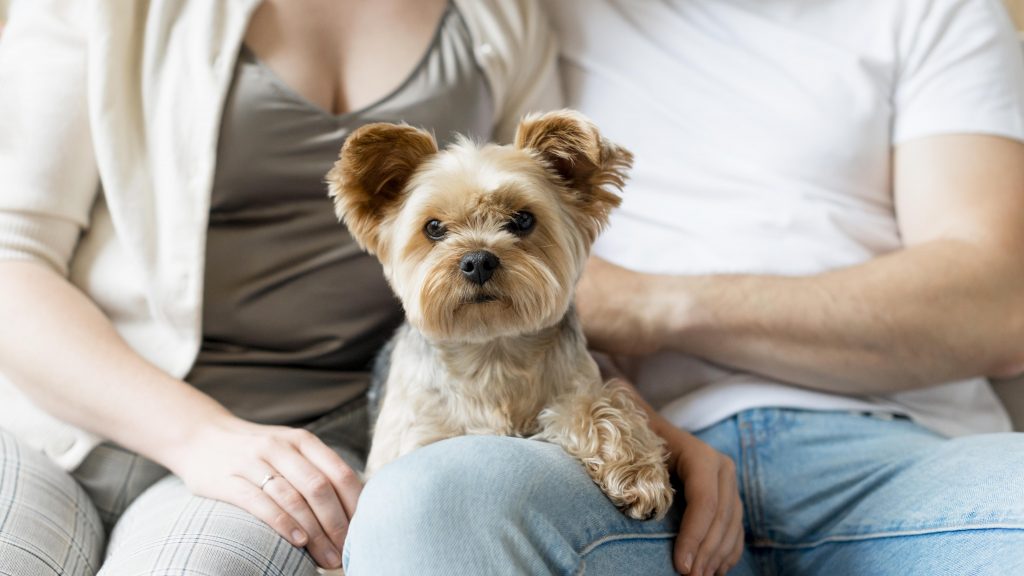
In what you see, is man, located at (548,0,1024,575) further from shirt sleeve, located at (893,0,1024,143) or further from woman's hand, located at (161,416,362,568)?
woman's hand, located at (161,416,362,568)

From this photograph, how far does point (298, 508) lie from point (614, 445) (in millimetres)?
451

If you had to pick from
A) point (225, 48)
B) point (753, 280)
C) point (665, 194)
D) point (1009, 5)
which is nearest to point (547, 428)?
point (753, 280)

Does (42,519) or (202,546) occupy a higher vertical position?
(202,546)

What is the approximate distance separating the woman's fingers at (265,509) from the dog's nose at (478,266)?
0.43 m

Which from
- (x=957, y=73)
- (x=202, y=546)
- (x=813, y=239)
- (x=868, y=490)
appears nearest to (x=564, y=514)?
(x=202, y=546)

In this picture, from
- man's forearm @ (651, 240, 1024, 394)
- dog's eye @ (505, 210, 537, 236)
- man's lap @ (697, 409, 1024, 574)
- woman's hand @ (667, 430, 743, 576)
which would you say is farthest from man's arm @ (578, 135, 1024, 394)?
dog's eye @ (505, 210, 537, 236)

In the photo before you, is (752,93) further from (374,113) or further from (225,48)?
(225,48)

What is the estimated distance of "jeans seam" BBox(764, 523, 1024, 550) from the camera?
3.85ft

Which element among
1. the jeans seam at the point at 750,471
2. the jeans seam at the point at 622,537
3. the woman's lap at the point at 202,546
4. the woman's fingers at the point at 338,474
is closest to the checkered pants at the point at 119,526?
the woman's lap at the point at 202,546

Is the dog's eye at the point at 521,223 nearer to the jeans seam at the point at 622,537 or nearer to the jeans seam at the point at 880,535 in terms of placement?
the jeans seam at the point at 622,537

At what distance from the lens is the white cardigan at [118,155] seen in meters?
1.39

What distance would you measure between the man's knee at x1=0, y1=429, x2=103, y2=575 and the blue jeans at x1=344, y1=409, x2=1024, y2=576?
49 centimetres

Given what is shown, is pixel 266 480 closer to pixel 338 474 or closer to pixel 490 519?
pixel 338 474

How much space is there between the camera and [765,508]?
1492 millimetres
